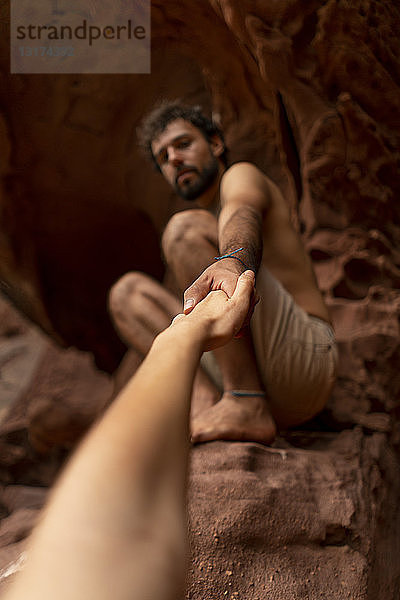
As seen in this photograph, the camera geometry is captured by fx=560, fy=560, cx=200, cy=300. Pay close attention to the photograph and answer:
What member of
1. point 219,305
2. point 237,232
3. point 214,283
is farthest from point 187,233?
point 219,305

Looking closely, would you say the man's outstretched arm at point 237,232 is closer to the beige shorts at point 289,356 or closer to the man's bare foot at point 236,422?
the beige shorts at point 289,356

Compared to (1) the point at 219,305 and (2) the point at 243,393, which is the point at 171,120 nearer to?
(2) the point at 243,393

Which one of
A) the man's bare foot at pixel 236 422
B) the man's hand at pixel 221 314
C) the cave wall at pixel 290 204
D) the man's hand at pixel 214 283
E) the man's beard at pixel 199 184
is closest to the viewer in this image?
the man's hand at pixel 221 314

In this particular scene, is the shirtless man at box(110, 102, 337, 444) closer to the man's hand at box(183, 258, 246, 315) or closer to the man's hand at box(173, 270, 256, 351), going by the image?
the man's hand at box(183, 258, 246, 315)

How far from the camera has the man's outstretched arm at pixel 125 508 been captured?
19.5 inches

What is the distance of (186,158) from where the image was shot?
194 centimetres

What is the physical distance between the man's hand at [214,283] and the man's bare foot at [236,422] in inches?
18.9

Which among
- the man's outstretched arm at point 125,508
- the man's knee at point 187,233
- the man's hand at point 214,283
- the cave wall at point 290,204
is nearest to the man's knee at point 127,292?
the man's knee at point 187,233

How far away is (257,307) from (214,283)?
46cm

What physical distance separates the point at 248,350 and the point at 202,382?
0.25m

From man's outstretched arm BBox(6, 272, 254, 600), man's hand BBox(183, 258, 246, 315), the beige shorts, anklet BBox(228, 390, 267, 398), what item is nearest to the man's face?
the beige shorts

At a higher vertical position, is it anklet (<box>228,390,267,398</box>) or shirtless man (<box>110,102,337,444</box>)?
shirtless man (<box>110,102,337,444</box>)

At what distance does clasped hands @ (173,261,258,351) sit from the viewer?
0.84 m

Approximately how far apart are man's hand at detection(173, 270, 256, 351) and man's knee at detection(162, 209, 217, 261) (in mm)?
482
